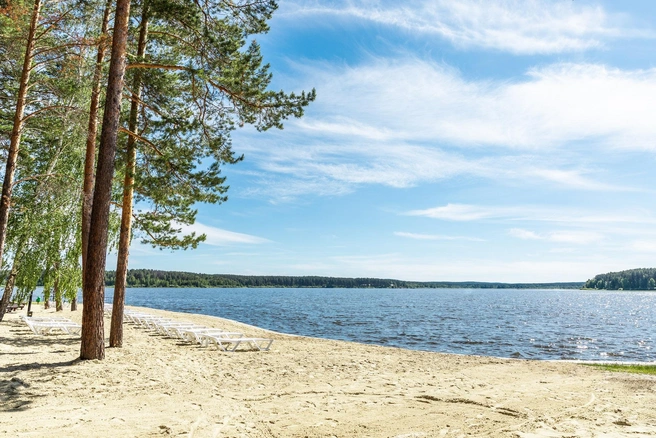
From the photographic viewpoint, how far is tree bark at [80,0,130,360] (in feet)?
27.5

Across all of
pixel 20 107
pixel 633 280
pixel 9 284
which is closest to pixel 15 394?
pixel 20 107

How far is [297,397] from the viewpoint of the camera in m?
6.87

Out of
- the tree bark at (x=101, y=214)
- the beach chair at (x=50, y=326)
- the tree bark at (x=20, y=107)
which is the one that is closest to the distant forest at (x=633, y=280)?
the beach chair at (x=50, y=326)

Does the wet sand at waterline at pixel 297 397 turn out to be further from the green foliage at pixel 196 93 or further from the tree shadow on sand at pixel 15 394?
the green foliage at pixel 196 93

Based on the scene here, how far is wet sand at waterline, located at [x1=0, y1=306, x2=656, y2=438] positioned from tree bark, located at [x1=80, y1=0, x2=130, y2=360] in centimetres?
56

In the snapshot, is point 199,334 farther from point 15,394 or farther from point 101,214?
point 15,394

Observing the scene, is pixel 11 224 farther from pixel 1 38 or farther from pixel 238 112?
pixel 238 112

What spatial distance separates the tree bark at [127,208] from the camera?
1048 cm

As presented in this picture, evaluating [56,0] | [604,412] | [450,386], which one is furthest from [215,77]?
[604,412]

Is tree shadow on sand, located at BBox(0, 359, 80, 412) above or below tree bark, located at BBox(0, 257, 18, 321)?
below

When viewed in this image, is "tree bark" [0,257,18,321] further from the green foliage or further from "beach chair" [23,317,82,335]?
the green foliage

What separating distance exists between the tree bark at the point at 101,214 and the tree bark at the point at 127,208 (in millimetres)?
1578

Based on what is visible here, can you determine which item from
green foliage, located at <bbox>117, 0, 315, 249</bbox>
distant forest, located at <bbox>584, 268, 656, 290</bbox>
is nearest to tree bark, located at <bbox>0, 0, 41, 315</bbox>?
green foliage, located at <bbox>117, 0, 315, 249</bbox>

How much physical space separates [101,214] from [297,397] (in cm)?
500
